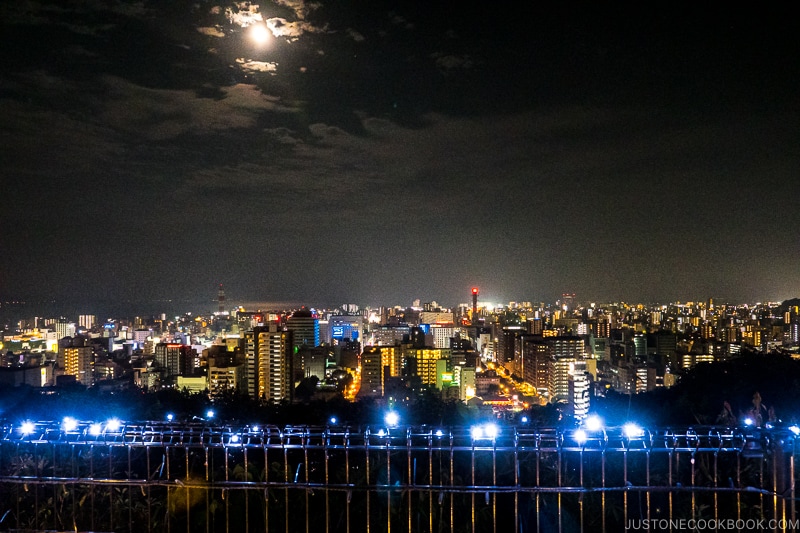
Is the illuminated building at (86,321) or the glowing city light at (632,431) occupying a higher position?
the glowing city light at (632,431)

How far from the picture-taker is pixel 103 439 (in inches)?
120

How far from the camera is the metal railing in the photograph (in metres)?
2.71

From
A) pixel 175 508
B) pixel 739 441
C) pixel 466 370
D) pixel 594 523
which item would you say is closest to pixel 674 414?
pixel 594 523

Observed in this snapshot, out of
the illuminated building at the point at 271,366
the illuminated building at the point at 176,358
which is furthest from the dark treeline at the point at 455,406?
the illuminated building at the point at 176,358

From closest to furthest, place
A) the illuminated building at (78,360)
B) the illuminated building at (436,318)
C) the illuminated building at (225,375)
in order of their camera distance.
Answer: the illuminated building at (225,375) → the illuminated building at (78,360) → the illuminated building at (436,318)

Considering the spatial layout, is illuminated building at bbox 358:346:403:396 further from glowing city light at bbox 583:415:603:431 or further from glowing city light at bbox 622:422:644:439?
glowing city light at bbox 622:422:644:439

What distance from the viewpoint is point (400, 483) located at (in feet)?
10.7

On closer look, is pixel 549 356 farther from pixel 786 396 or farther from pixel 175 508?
pixel 175 508

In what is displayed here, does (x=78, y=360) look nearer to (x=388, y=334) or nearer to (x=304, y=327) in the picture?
(x=304, y=327)

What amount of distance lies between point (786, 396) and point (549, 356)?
18352 millimetres

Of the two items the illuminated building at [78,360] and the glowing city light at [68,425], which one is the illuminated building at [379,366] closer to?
the illuminated building at [78,360]

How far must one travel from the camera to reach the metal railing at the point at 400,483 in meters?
2.71

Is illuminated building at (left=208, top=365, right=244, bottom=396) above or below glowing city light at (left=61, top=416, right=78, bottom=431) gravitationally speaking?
below

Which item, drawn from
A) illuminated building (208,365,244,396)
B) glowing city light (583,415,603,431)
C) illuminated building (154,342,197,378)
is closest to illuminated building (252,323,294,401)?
illuminated building (208,365,244,396)
